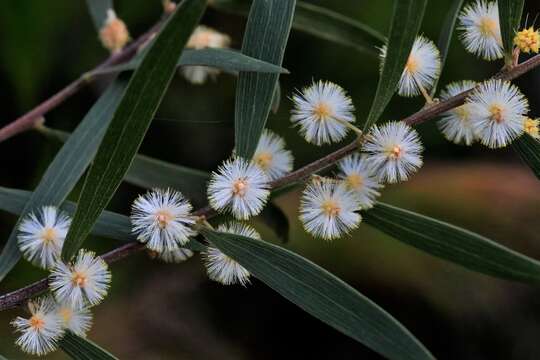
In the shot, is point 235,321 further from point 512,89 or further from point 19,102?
point 512,89

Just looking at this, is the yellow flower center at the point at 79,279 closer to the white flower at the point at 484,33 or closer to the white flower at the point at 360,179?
the white flower at the point at 360,179

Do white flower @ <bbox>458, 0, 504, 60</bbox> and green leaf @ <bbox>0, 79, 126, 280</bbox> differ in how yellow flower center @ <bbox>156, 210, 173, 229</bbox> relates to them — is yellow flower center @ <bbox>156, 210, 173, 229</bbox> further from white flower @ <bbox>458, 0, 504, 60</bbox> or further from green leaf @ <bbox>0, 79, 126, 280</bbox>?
white flower @ <bbox>458, 0, 504, 60</bbox>

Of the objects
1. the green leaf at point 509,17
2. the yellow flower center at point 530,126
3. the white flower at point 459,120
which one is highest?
the green leaf at point 509,17

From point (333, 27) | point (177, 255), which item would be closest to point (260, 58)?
point (177, 255)

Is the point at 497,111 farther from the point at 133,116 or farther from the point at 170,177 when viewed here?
the point at 170,177

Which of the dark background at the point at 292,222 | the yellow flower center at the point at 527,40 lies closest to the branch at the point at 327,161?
the yellow flower center at the point at 527,40

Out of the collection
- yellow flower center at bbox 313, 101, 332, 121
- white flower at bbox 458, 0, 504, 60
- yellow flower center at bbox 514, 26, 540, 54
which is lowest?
yellow flower center at bbox 313, 101, 332, 121

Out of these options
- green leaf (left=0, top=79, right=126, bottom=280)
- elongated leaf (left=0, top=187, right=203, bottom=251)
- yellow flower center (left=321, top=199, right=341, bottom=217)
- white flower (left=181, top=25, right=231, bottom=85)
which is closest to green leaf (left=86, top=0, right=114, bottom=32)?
white flower (left=181, top=25, right=231, bottom=85)
